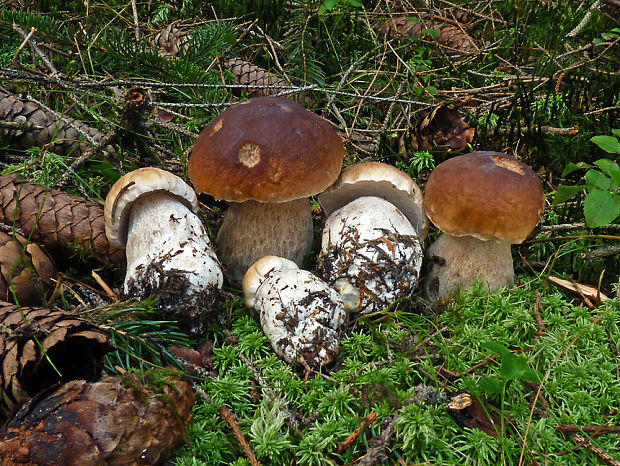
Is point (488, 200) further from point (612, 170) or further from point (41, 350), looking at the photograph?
point (41, 350)

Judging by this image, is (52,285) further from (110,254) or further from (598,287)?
(598,287)

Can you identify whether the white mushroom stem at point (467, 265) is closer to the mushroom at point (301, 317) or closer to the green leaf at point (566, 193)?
the green leaf at point (566, 193)

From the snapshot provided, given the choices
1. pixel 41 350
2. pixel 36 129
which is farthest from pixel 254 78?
pixel 41 350

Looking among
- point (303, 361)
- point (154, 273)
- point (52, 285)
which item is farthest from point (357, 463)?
point (52, 285)

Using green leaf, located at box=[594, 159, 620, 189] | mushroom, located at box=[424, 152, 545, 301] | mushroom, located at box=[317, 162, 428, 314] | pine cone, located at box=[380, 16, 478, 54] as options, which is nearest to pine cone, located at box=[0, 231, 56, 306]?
mushroom, located at box=[317, 162, 428, 314]

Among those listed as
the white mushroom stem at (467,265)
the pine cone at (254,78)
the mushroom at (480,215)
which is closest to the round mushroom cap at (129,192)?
the mushroom at (480,215)

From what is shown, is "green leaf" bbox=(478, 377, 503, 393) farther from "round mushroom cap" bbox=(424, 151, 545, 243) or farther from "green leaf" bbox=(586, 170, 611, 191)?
"green leaf" bbox=(586, 170, 611, 191)

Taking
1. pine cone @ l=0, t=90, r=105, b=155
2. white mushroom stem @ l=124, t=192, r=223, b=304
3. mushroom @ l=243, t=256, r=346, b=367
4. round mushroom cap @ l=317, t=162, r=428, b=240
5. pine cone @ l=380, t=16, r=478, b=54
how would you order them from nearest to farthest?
mushroom @ l=243, t=256, r=346, b=367 < white mushroom stem @ l=124, t=192, r=223, b=304 < round mushroom cap @ l=317, t=162, r=428, b=240 < pine cone @ l=0, t=90, r=105, b=155 < pine cone @ l=380, t=16, r=478, b=54
